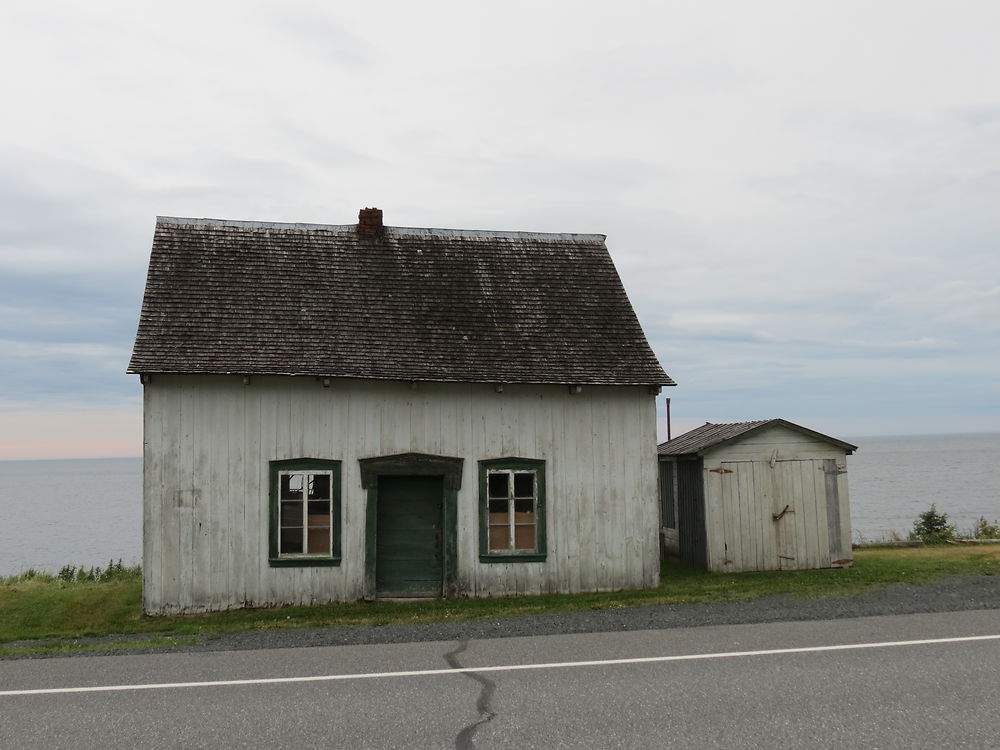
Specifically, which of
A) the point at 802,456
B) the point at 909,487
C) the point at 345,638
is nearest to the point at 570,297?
the point at 802,456

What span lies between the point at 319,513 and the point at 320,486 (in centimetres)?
45

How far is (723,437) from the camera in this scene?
60.9 ft

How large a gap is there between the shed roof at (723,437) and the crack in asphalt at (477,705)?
9.76m

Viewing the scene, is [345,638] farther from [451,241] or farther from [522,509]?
[451,241]

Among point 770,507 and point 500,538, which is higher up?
point 770,507

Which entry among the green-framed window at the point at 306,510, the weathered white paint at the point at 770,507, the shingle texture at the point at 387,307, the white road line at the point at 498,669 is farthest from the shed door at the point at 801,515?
the green-framed window at the point at 306,510

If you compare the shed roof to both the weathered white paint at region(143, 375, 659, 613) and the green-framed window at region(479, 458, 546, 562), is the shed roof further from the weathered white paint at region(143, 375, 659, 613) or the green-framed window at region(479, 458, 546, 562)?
the green-framed window at region(479, 458, 546, 562)

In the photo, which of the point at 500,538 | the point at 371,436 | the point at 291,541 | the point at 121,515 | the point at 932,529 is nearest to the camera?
the point at 291,541

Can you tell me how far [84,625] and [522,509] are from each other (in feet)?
24.1

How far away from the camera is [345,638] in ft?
36.0

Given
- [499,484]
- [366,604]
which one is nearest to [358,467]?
[366,604]

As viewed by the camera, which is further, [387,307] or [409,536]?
[387,307]

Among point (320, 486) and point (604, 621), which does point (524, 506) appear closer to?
point (320, 486)

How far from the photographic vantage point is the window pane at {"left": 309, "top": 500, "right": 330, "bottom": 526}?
15469mm
